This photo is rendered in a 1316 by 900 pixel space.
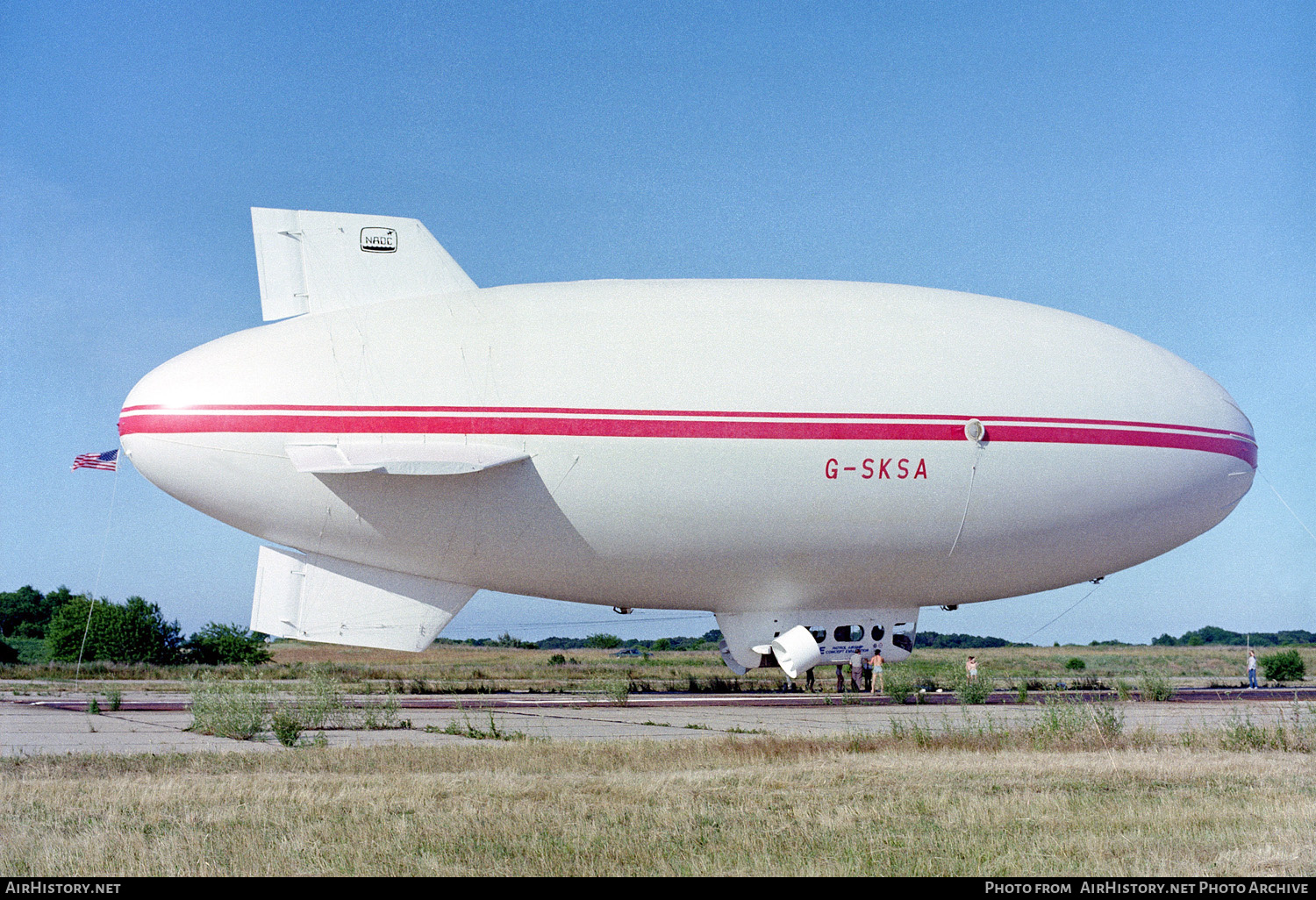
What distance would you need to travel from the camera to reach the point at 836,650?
25.1 m

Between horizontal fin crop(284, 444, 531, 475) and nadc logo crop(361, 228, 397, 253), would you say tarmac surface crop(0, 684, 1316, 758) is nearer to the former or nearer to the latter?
horizontal fin crop(284, 444, 531, 475)

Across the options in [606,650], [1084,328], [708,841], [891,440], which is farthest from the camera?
[606,650]

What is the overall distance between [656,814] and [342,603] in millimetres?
13189

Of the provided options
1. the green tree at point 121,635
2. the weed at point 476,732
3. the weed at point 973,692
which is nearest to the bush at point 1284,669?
the weed at point 973,692

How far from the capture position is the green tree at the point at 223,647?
58.1 metres

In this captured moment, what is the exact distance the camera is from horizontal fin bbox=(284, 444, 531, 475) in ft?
64.7

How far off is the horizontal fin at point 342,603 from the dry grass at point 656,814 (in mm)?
6913

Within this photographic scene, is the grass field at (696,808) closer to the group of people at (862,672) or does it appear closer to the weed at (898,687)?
the group of people at (862,672)

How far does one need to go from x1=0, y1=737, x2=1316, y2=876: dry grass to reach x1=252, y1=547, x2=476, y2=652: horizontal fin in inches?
272

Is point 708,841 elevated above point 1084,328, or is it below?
below

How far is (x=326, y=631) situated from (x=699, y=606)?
814 cm
